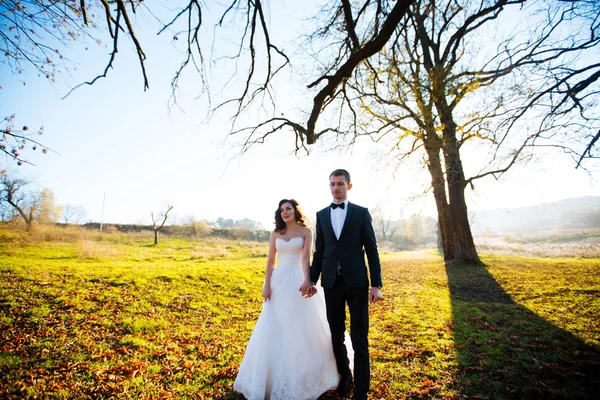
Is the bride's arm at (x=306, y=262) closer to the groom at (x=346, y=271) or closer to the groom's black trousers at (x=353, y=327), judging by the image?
the groom at (x=346, y=271)

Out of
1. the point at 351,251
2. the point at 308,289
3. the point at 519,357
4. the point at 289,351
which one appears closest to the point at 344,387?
the point at 289,351

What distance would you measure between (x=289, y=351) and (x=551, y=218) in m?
166

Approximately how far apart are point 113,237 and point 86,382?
31.3m

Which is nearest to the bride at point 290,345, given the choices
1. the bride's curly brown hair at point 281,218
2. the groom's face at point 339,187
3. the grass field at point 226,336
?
the bride's curly brown hair at point 281,218

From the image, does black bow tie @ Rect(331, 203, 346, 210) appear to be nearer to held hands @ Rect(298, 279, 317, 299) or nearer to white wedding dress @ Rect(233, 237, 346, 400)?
held hands @ Rect(298, 279, 317, 299)

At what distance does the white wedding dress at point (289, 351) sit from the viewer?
2949mm

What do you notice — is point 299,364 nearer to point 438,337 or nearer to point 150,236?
point 438,337

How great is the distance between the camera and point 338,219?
3209 millimetres

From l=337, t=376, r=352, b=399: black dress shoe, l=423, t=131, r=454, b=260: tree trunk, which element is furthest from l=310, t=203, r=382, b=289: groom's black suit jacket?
l=423, t=131, r=454, b=260: tree trunk

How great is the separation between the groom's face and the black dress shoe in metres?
2.17

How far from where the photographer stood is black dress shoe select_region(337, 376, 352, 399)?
3.03 metres

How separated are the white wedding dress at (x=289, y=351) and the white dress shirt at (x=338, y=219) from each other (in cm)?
90

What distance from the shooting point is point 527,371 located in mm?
3396

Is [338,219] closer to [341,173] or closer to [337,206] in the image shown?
[337,206]
